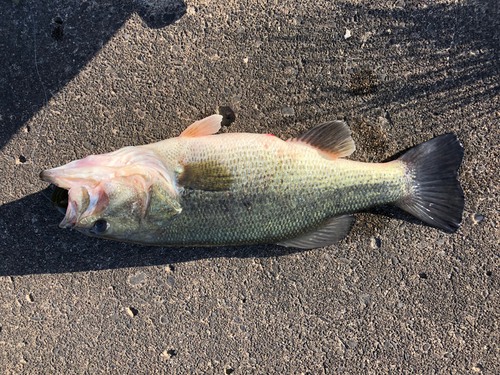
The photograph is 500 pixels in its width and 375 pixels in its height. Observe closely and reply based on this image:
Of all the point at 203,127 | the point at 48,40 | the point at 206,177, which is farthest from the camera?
the point at 48,40

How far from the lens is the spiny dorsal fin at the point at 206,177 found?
252cm

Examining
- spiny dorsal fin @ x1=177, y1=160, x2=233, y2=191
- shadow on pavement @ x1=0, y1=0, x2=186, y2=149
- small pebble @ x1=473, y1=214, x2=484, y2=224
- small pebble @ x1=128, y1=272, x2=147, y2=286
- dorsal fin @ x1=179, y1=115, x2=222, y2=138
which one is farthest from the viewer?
small pebble @ x1=128, y1=272, x2=147, y2=286

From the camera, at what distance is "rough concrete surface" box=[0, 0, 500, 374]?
9.78 feet

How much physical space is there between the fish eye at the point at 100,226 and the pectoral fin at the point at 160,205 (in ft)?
1.05

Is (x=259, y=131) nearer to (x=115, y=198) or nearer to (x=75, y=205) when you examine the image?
(x=115, y=198)

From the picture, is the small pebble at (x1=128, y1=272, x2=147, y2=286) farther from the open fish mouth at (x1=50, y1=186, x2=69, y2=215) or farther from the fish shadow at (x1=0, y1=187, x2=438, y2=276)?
the open fish mouth at (x1=50, y1=186, x2=69, y2=215)

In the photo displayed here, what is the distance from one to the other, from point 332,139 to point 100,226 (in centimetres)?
211

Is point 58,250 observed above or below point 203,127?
below

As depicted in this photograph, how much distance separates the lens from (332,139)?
2766 millimetres

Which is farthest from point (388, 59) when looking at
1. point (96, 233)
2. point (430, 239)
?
point (96, 233)

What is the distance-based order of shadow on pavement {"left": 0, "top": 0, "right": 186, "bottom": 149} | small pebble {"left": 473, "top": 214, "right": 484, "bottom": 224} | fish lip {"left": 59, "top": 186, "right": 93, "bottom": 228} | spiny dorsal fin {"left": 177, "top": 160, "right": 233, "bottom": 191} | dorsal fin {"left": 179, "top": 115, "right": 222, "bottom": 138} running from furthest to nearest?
1. small pebble {"left": 473, "top": 214, "right": 484, "bottom": 224}
2. shadow on pavement {"left": 0, "top": 0, "right": 186, "bottom": 149}
3. dorsal fin {"left": 179, "top": 115, "right": 222, "bottom": 138}
4. spiny dorsal fin {"left": 177, "top": 160, "right": 233, "bottom": 191}
5. fish lip {"left": 59, "top": 186, "right": 93, "bottom": 228}

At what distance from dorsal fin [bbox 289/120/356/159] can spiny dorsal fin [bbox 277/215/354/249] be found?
60 cm

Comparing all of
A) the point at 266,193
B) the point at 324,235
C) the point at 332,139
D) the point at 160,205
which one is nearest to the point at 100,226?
the point at 160,205

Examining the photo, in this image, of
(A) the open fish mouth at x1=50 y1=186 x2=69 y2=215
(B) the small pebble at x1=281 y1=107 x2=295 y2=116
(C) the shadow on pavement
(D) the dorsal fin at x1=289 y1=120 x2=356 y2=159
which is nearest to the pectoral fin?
(A) the open fish mouth at x1=50 y1=186 x2=69 y2=215
